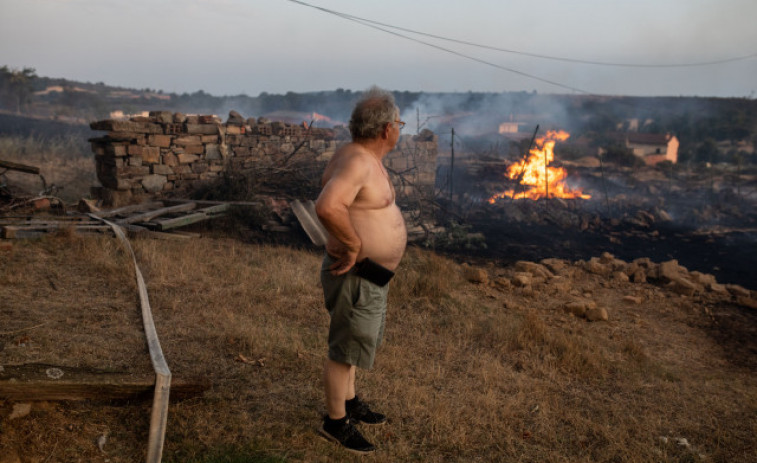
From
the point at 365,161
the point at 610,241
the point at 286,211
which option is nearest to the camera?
the point at 365,161

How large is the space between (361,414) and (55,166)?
56.7 feet

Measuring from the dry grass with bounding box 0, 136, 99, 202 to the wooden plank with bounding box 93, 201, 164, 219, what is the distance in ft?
13.6

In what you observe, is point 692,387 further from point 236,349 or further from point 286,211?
point 286,211

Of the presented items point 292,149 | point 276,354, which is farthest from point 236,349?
point 292,149

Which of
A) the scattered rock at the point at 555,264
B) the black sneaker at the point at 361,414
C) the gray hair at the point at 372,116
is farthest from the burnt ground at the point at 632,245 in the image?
the gray hair at the point at 372,116

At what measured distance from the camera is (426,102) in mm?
54969

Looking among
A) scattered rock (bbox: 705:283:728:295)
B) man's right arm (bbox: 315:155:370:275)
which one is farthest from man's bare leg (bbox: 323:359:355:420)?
scattered rock (bbox: 705:283:728:295)

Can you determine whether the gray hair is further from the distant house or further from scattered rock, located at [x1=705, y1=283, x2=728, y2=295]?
the distant house

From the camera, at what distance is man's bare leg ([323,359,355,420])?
293cm

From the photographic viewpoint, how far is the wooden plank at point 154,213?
8.34 m

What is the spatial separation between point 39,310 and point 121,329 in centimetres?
88

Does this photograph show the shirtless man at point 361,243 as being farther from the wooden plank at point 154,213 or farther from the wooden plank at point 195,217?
the wooden plank at point 154,213

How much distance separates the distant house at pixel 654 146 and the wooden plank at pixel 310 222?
2657cm

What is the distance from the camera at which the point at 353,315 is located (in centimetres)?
284
